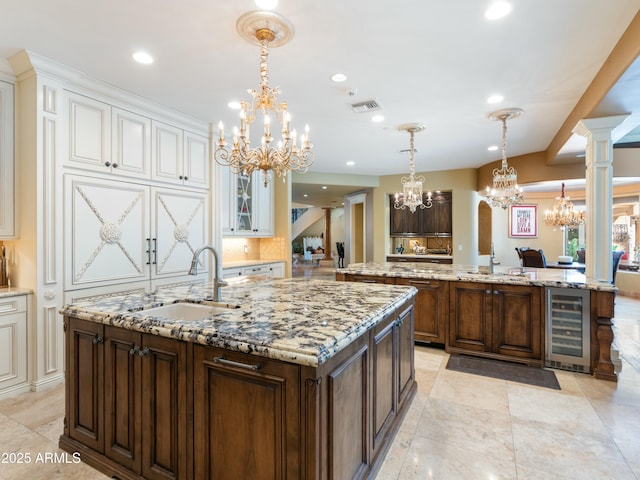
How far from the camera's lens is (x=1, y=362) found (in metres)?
2.71

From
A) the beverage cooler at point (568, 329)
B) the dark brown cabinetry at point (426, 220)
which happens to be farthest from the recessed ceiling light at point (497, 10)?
the dark brown cabinetry at point (426, 220)

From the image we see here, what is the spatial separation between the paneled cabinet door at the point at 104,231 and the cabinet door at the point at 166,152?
302 mm

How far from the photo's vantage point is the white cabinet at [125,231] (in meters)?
3.07

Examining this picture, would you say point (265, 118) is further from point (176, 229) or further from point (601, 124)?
point (601, 124)

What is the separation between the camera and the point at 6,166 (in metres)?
2.88

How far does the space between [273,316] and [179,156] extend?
10.1 feet

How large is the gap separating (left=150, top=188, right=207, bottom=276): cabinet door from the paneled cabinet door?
134 mm

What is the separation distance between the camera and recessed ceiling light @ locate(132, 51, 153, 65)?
266 cm

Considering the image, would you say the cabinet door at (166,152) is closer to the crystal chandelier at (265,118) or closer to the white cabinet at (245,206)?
the white cabinet at (245,206)

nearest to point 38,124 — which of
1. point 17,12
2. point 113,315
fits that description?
point 17,12

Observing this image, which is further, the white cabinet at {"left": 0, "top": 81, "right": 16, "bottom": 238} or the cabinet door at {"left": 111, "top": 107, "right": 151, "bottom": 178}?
the cabinet door at {"left": 111, "top": 107, "right": 151, "bottom": 178}

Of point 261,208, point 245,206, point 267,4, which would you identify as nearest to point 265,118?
point 267,4

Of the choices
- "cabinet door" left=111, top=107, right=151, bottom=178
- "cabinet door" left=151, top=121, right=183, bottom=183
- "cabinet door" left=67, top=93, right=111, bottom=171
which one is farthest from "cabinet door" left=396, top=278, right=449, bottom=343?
"cabinet door" left=67, top=93, right=111, bottom=171

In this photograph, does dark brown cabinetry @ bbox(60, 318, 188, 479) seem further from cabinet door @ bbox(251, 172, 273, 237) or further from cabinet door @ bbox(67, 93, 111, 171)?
cabinet door @ bbox(251, 172, 273, 237)
